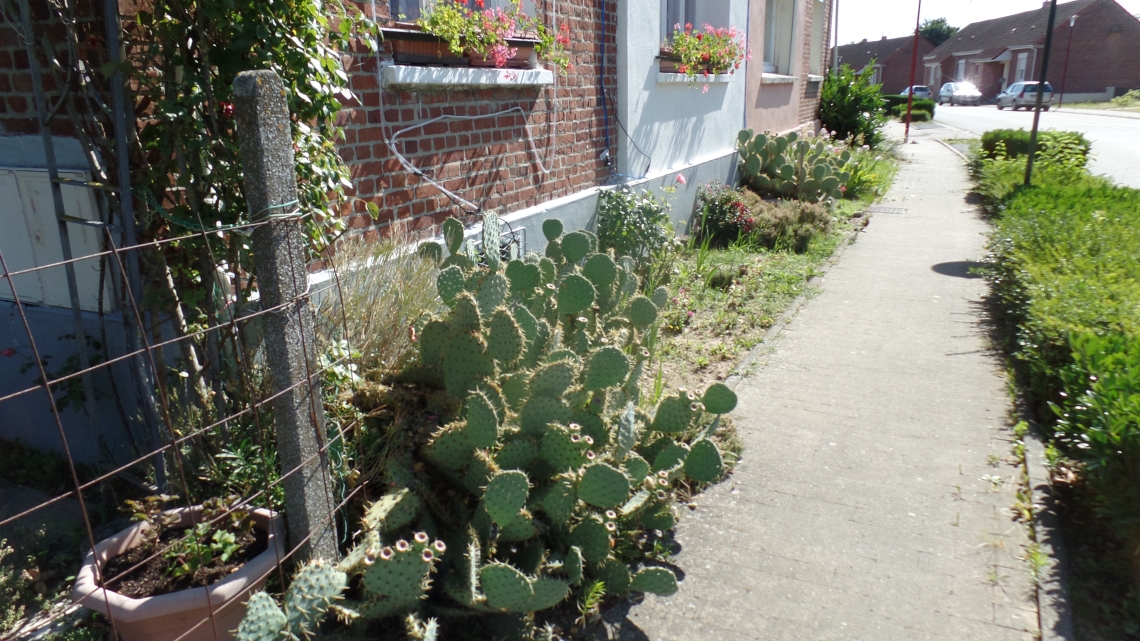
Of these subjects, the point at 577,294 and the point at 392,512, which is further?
the point at 577,294

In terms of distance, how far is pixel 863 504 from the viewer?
369 cm

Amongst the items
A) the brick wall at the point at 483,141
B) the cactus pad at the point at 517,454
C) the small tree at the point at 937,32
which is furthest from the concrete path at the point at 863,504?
the small tree at the point at 937,32

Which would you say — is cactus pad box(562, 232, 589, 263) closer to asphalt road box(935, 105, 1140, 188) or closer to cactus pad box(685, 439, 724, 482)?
cactus pad box(685, 439, 724, 482)

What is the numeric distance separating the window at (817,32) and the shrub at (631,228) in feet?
34.6

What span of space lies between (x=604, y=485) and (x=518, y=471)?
0.39m

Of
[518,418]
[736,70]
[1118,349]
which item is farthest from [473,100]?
[736,70]

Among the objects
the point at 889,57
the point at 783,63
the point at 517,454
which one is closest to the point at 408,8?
the point at 517,454

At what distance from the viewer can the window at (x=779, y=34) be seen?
1335cm

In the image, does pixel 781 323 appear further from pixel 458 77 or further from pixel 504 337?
pixel 504 337

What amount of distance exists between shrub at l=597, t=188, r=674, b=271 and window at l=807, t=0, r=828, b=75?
34.6 ft

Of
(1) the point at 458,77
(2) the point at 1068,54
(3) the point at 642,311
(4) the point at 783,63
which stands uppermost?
(2) the point at 1068,54

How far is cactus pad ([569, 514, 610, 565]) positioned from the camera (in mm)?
2938

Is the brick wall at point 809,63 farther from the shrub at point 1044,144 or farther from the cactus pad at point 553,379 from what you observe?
the cactus pad at point 553,379

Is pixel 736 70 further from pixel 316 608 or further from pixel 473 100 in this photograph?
pixel 316 608
